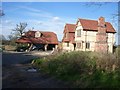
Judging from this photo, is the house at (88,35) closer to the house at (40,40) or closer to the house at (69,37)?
the house at (69,37)

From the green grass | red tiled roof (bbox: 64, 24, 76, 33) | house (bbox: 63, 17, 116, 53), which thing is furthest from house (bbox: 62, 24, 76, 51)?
the green grass

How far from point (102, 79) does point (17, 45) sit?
51.2 meters

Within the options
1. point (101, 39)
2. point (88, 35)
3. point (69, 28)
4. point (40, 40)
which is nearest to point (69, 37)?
point (69, 28)

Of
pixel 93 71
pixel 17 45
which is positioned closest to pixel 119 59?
pixel 93 71

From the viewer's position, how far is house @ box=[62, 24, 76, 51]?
56753 mm

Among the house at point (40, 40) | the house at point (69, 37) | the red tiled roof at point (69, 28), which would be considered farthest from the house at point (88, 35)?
the house at point (40, 40)

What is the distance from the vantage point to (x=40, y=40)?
64688 mm

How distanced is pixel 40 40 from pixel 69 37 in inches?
424

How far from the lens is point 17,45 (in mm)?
61031

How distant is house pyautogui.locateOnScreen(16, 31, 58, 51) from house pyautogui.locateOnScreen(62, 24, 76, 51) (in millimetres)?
7279

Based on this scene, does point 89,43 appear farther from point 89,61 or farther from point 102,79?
point 102,79

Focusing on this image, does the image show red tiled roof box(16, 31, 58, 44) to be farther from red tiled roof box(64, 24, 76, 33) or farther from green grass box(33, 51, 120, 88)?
green grass box(33, 51, 120, 88)

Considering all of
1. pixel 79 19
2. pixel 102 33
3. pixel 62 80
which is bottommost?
pixel 62 80

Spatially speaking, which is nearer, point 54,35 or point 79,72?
point 79,72
